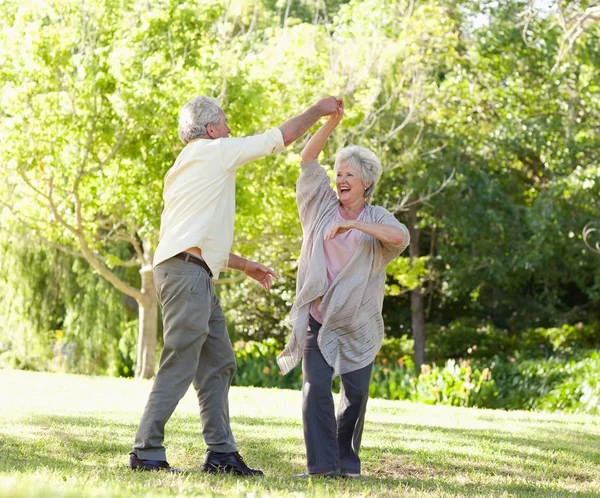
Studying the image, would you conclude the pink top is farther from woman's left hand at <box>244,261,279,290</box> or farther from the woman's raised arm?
the woman's raised arm

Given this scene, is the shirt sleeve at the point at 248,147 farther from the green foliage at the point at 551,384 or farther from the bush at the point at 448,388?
the bush at the point at 448,388

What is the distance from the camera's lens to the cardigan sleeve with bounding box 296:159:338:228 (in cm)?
577

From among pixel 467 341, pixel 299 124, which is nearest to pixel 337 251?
pixel 299 124

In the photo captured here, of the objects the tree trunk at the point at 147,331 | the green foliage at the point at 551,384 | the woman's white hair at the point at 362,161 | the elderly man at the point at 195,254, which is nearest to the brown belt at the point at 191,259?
the elderly man at the point at 195,254

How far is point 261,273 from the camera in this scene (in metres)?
5.69

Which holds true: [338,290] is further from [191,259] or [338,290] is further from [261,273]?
[191,259]

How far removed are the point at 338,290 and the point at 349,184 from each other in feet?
1.90

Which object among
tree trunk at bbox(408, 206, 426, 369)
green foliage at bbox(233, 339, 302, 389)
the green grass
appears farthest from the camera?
tree trunk at bbox(408, 206, 426, 369)

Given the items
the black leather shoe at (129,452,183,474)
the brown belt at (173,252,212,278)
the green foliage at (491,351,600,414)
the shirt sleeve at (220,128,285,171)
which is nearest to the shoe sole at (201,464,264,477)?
the black leather shoe at (129,452,183,474)

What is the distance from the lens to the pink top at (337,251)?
565cm

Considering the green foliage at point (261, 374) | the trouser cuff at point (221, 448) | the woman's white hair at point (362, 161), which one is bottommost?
the trouser cuff at point (221, 448)

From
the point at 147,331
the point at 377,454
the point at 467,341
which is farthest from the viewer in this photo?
the point at 467,341

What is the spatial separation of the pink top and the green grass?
92cm

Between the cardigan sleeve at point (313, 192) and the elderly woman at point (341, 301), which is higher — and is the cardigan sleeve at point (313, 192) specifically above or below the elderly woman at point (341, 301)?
above
